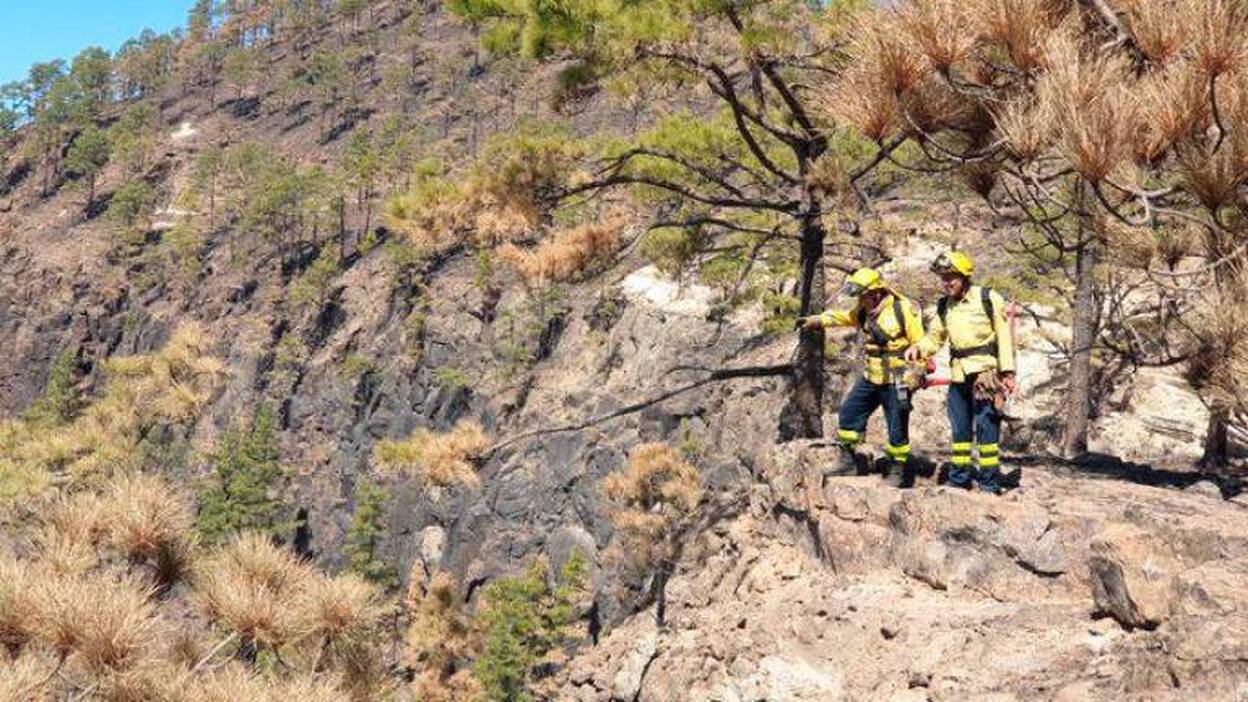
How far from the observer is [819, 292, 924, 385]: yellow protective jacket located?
19.4 feet

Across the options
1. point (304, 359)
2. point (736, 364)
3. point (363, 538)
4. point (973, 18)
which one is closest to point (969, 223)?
point (736, 364)

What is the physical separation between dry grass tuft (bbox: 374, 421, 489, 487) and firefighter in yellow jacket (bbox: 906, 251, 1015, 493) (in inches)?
140

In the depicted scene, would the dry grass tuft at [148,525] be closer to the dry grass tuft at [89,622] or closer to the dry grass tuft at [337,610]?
the dry grass tuft at [89,622]

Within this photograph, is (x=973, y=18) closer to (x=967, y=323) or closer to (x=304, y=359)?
(x=967, y=323)

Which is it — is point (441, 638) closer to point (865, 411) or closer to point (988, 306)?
point (865, 411)

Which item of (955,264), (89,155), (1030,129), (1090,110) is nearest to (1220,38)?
(1090,110)

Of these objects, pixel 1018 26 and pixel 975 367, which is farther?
pixel 975 367

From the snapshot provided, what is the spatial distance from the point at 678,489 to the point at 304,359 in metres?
37.4

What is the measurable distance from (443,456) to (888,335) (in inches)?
140

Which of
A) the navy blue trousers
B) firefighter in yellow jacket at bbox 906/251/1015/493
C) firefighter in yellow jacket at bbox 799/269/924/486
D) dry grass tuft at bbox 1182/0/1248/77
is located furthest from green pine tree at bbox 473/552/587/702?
dry grass tuft at bbox 1182/0/1248/77

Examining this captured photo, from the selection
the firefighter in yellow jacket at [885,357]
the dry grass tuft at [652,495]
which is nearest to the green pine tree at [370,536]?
the dry grass tuft at [652,495]

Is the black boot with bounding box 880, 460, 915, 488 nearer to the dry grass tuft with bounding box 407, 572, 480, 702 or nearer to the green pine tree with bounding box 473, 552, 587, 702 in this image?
the green pine tree with bounding box 473, 552, 587, 702

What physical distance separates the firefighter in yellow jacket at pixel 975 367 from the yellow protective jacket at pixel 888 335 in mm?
403

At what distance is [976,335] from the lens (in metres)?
5.34
